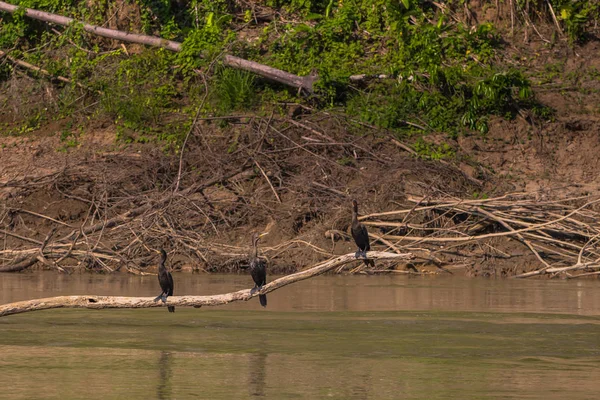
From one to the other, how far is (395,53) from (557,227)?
466 cm

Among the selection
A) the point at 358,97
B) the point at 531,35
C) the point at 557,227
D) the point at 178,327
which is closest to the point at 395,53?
the point at 358,97

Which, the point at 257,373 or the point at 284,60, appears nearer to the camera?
the point at 257,373

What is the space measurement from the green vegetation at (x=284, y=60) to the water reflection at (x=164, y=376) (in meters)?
6.99

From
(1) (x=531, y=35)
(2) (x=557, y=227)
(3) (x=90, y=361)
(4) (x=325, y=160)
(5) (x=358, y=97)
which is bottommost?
(3) (x=90, y=361)

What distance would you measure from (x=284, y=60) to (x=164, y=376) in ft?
31.9

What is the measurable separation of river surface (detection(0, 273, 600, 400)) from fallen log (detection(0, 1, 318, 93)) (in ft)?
14.0

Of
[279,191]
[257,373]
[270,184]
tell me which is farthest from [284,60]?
[257,373]

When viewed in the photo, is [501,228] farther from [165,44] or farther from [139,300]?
[139,300]

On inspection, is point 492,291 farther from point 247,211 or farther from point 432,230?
point 247,211

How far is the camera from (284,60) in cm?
1620

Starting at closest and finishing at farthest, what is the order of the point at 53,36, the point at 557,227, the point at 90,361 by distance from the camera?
1. the point at 90,361
2. the point at 557,227
3. the point at 53,36

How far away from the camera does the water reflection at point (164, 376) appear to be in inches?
254

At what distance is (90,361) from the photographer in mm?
7492

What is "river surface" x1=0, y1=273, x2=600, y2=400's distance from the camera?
6.66 meters
